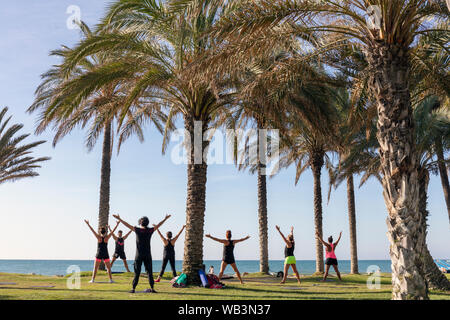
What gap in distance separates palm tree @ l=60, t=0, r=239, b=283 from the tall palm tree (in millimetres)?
2839

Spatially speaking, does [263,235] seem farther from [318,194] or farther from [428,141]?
[428,141]

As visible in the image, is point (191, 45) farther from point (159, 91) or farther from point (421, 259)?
point (421, 259)

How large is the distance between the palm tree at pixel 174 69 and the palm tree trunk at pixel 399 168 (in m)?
4.72

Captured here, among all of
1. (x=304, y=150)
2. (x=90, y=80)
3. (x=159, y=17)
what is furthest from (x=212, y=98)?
(x=304, y=150)

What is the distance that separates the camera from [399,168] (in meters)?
9.04

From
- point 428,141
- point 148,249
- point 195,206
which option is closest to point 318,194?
point 428,141

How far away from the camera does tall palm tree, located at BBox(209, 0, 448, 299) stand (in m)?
8.77

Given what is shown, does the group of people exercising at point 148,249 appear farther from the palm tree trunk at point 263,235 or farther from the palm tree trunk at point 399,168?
the palm tree trunk at point 399,168

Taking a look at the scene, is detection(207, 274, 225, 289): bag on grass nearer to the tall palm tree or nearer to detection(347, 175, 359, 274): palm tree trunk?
the tall palm tree

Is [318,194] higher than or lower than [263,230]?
higher

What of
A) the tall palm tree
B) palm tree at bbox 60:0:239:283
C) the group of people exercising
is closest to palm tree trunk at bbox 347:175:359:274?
the group of people exercising

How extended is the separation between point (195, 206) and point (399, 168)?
291 inches

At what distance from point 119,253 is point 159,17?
912cm

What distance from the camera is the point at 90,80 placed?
40.5 feet
